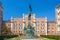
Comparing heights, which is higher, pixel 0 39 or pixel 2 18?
pixel 2 18

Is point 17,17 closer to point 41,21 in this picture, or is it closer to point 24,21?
point 24,21

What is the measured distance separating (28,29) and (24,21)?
33.0 metres

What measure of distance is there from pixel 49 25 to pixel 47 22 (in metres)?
1.55

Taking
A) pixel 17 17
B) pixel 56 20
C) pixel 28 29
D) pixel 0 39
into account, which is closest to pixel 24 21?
pixel 17 17

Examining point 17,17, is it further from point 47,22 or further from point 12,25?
point 47,22

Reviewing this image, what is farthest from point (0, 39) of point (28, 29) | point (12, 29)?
point (12, 29)

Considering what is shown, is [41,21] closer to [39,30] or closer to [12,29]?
[39,30]

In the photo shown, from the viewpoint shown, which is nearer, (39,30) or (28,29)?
(28,29)

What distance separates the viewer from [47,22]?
64938 mm

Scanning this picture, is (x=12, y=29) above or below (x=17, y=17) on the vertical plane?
below

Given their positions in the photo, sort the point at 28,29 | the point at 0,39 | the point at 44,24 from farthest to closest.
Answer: the point at 44,24, the point at 28,29, the point at 0,39

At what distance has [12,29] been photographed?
64.6m

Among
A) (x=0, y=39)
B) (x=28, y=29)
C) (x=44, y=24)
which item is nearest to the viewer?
(x=0, y=39)

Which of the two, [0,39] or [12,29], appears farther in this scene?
[12,29]
